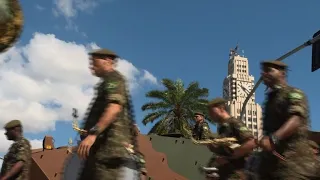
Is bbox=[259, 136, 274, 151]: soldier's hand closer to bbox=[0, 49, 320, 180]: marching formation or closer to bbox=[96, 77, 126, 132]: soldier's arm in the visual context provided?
bbox=[0, 49, 320, 180]: marching formation

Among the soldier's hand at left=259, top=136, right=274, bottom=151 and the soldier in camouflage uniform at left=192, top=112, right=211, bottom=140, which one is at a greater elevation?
the soldier in camouflage uniform at left=192, top=112, right=211, bottom=140

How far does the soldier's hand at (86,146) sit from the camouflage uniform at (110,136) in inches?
4.7

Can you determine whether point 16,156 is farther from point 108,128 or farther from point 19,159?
point 108,128

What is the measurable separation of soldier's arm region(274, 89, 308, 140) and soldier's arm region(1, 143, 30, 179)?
3.54 metres

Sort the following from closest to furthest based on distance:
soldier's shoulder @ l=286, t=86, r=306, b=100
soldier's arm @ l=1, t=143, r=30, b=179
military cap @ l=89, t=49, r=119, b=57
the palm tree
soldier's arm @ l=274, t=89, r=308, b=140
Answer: soldier's arm @ l=274, t=89, r=308, b=140 → soldier's shoulder @ l=286, t=86, r=306, b=100 → military cap @ l=89, t=49, r=119, b=57 → soldier's arm @ l=1, t=143, r=30, b=179 → the palm tree

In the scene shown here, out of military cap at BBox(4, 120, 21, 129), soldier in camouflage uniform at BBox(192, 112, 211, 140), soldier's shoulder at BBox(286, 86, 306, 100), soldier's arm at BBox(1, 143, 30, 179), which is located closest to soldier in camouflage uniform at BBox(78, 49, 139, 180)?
soldier's shoulder at BBox(286, 86, 306, 100)

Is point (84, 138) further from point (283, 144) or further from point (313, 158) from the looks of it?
point (313, 158)

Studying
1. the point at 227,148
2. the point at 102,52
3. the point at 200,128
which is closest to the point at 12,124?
the point at 102,52

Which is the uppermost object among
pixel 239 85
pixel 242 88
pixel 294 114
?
pixel 239 85

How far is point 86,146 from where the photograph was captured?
398 centimetres

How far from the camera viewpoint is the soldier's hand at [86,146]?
3.98 m

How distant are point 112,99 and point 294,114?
155 cm

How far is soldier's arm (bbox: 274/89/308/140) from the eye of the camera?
13.8 feet

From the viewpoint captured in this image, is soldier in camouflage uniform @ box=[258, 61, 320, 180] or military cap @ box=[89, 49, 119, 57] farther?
military cap @ box=[89, 49, 119, 57]
